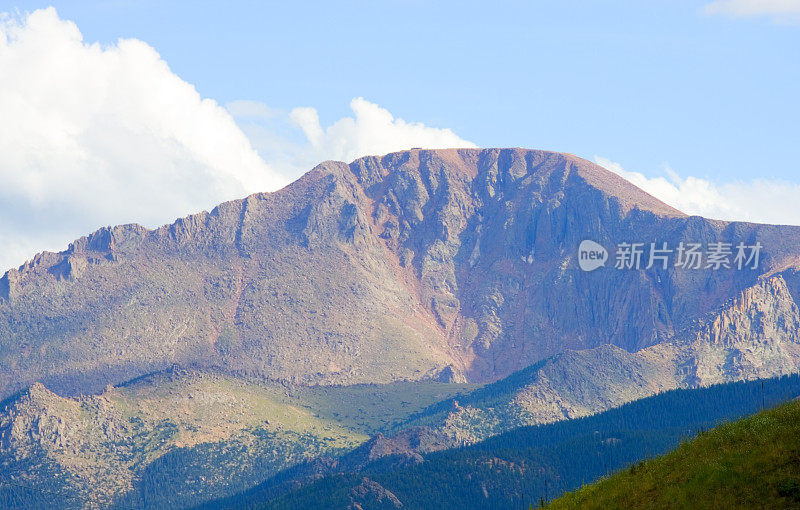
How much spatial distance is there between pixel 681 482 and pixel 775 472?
5.92m

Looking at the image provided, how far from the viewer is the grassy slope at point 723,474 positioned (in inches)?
2442

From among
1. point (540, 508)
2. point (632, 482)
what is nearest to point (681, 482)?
point (632, 482)

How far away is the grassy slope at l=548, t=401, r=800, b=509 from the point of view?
204ft

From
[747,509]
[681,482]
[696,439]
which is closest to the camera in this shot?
[747,509]

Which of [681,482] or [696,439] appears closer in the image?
[681,482]

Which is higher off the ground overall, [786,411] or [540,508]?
[786,411]

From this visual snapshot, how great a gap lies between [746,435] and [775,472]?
5.09m

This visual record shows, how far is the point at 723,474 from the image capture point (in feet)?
211

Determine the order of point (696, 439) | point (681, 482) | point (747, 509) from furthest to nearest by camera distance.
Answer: point (696, 439) → point (681, 482) → point (747, 509)

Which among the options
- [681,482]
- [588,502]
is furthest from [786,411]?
[588,502]

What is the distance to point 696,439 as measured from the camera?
72.1 m

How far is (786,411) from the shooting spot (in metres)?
68.1

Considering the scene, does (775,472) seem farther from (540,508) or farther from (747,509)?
(540,508)

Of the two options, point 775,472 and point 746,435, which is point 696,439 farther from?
point 775,472
